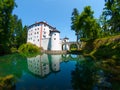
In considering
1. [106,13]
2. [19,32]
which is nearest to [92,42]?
[106,13]

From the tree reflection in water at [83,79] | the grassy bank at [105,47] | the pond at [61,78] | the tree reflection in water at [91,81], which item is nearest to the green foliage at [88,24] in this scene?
the grassy bank at [105,47]

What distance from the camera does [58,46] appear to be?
297 feet

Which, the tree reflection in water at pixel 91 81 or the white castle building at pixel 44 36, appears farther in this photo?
the white castle building at pixel 44 36

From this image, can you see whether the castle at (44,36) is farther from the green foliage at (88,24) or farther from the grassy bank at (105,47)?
the grassy bank at (105,47)

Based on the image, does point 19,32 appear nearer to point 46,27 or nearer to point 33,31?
point 33,31

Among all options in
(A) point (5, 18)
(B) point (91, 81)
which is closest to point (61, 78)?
(B) point (91, 81)

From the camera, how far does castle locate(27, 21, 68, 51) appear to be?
90.6 meters

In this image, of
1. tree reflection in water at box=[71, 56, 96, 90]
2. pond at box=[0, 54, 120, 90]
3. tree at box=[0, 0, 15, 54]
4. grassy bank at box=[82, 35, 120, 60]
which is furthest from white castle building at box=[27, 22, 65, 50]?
tree reflection in water at box=[71, 56, 96, 90]

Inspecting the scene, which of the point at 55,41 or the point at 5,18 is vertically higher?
the point at 5,18

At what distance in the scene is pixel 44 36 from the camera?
326ft

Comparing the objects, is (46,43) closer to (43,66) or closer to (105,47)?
(105,47)

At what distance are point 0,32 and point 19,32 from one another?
58339mm

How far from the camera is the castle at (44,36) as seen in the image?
9062 centimetres

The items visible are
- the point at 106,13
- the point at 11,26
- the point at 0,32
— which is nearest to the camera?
the point at 106,13
